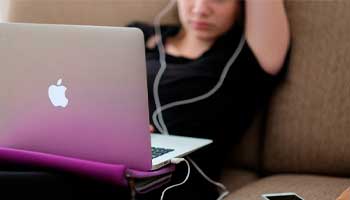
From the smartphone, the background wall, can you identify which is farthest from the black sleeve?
the background wall

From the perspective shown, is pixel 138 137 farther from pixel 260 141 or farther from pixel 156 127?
pixel 260 141

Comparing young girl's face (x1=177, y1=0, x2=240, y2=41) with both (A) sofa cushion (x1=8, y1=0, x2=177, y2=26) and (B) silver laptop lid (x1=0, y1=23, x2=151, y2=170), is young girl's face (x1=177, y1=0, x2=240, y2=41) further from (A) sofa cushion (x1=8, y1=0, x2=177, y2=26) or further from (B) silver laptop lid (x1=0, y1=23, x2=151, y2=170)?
(B) silver laptop lid (x1=0, y1=23, x2=151, y2=170)

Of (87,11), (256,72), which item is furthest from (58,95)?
(87,11)

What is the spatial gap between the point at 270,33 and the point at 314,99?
226mm

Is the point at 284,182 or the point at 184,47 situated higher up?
the point at 184,47

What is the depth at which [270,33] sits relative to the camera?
1597 millimetres

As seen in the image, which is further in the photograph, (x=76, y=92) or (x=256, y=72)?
(x=256, y=72)

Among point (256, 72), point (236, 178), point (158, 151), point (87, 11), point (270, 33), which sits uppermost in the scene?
point (87, 11)

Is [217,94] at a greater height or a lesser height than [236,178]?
greater

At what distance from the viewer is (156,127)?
1.63m

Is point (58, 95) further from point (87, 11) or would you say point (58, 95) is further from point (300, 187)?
point (87, 11)

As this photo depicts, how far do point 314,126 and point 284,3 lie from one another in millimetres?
379

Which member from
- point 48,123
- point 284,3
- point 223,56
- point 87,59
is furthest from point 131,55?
point 284,3

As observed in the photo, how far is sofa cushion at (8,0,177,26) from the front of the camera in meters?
1.89
